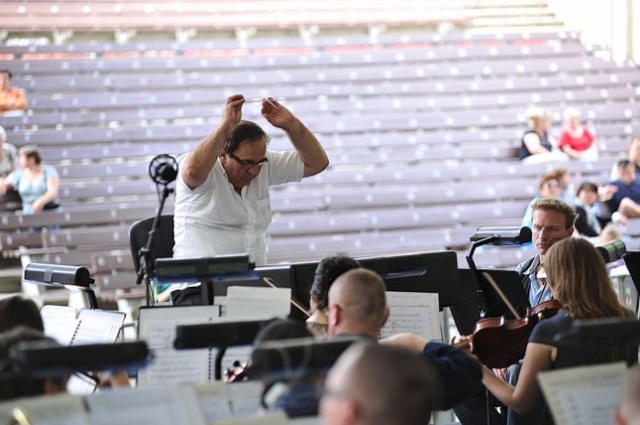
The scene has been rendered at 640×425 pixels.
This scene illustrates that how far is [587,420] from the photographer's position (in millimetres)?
2316

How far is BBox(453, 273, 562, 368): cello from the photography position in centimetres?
369

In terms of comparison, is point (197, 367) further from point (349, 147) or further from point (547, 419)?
point (349, 147)

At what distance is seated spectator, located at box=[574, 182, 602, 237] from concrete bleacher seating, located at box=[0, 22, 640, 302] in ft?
2.97

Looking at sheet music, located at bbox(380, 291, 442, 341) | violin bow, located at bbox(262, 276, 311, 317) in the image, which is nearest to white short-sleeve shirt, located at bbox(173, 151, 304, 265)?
violin bow, located at bbox(262, 276, 311, 317)

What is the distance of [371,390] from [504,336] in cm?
193

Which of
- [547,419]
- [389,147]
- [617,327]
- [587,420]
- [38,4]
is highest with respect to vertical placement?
[38,4]

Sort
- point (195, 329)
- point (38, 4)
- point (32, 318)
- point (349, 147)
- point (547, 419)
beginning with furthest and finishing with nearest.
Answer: point (38, 4) → point (349, 147) → point (547, 419) → point (32, 318) → point (195, 329)

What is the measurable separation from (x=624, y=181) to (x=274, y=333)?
25.7 ft

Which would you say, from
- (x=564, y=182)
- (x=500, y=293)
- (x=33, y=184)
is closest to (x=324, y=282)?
→ (x=500, y=293)

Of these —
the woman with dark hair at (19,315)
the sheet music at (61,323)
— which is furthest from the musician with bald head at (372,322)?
the sheet music at (61,323)

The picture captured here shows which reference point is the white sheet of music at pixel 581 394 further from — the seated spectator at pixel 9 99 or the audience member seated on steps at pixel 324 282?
the seated spectator at pixel 9 99

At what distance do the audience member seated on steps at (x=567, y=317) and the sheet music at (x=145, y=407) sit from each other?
138cm

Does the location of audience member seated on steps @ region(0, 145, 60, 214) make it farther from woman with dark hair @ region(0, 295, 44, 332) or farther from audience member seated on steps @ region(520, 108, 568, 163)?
woman with dark hair @ region(0, 295, 44, 332)

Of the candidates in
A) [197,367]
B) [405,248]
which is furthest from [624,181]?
[197,367]
